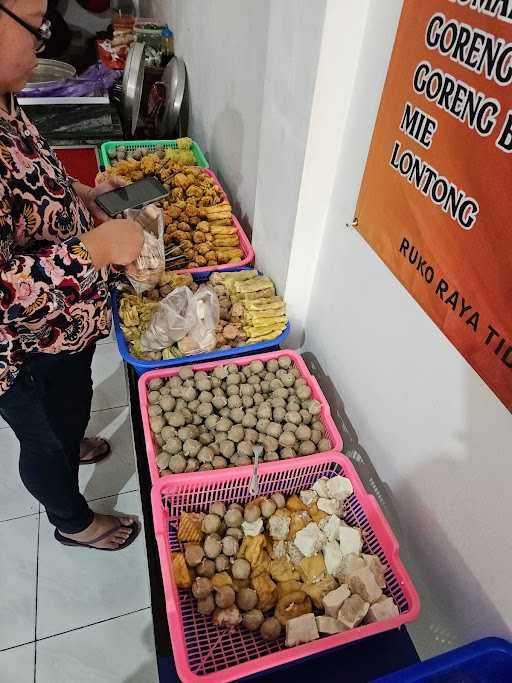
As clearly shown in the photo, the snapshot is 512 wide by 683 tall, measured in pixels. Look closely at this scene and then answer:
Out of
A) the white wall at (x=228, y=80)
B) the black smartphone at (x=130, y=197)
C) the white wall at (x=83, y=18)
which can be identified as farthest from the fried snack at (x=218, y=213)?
Answer: the white wall at (x=83, y=18)

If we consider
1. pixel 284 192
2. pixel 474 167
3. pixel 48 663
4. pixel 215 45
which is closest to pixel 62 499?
pixel 48 663

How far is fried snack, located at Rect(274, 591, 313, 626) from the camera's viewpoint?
101 centimetres

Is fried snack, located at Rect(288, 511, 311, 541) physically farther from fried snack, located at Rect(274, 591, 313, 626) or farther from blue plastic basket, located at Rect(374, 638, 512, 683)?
blue plastic basket, located at Rect(374, 638, 512, 683)

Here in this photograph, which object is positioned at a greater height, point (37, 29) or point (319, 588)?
point (37, 29)

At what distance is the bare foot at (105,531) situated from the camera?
5.11 feet

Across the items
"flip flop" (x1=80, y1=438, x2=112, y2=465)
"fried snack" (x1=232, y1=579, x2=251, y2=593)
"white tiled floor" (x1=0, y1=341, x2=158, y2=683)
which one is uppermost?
"fried snack" (x1=232, y1=579, x2=251, y2=593)

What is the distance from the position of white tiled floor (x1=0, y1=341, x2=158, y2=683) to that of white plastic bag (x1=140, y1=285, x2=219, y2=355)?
28.0 inches

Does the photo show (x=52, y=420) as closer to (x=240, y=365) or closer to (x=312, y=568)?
(x=240, y=365)

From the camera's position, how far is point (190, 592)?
3.46ft

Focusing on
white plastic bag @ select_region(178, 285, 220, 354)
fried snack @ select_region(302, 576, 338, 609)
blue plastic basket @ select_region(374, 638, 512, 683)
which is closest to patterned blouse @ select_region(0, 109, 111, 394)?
white plastic bag @ select_region(178, 285, 220, 354)

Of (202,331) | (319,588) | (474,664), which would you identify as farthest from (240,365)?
(474,664)

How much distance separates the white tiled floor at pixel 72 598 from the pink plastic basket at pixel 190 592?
592mm

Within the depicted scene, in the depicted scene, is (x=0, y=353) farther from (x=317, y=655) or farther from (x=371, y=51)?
(x=371, y=51)

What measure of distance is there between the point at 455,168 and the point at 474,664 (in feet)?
2.70
